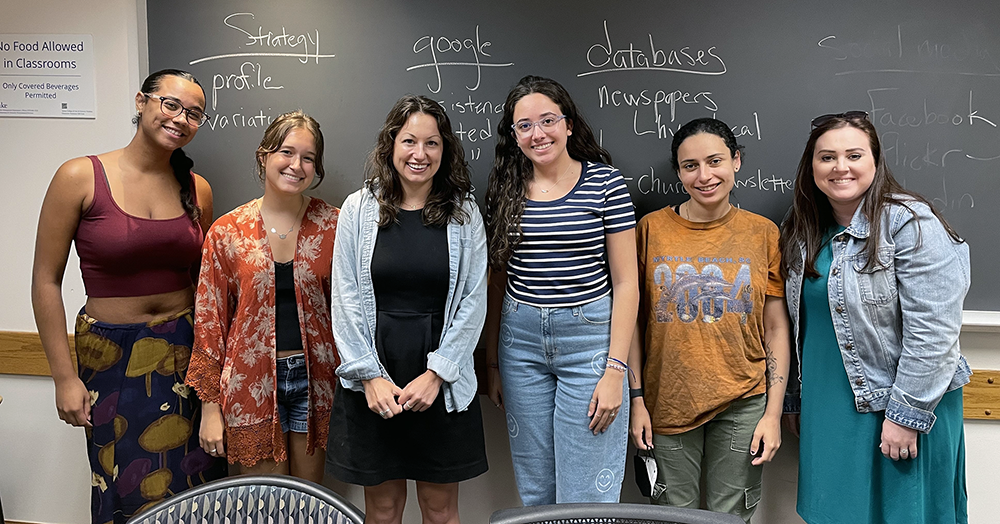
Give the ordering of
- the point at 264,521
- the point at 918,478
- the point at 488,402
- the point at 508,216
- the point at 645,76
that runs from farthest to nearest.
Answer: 1. the point at 488,402
2. the point at 645,76
3. the point at 508,216
4. the point at 918,478
5. the point at 264,521

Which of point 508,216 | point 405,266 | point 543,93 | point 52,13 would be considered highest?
point 52,13

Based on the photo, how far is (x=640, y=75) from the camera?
2.09 m

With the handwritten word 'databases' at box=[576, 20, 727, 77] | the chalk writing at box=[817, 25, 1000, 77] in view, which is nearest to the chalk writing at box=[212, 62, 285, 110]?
the handwritten word 'databases' at box=[576, 20, 727, 77]

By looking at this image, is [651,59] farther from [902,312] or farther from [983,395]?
[983,395]

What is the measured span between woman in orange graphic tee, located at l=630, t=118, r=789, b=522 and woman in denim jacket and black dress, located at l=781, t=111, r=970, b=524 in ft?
0.35

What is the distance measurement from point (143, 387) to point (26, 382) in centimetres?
93

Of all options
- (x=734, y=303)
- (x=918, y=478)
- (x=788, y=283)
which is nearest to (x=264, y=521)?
(x=734, y=303)

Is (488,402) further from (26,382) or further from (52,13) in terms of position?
(52,13)

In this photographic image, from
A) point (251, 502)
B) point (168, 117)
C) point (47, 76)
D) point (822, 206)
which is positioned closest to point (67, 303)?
point (47, 76)

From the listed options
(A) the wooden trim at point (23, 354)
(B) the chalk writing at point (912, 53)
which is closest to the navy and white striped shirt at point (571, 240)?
(B) the chalk writing at point (912, 53)

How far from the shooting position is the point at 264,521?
1.14m

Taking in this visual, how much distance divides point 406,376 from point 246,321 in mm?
526

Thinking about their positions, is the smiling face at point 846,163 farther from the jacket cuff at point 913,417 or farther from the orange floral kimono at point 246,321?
the orange floral kimono at point 246,321

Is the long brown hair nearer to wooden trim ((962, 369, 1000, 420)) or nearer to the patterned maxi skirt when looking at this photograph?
wooden trim ((962, 369, 1000, 420))
